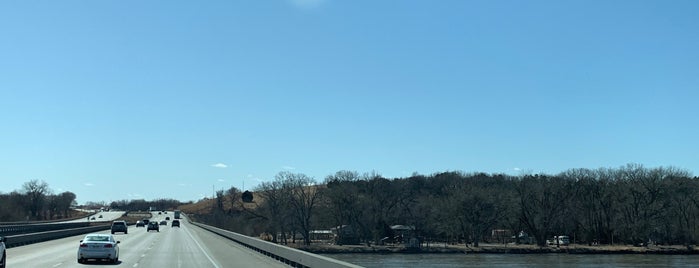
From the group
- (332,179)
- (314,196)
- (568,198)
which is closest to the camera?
(568,198)

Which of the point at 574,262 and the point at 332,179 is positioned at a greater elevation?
the point at 332,179

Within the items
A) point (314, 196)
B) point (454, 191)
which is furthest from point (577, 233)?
point (314, 196)

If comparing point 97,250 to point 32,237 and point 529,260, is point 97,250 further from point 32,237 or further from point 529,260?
point 529,260

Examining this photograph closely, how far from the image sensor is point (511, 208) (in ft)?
405

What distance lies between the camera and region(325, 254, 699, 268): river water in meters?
83.8

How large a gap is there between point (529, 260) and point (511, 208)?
1172 inches

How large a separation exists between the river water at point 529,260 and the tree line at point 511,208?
47.4ft

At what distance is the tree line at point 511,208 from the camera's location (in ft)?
380

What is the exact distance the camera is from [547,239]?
128 m

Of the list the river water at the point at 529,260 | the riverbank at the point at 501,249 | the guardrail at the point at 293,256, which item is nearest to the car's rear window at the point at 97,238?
the guardrail at the point at 293,256

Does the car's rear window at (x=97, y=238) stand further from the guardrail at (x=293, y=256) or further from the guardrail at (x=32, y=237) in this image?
the guardrail at (x=32, y=237)

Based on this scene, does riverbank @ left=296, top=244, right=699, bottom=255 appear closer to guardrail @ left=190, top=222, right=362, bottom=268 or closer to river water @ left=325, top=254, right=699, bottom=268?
river water @ left=325, top=254, right=699, bottom=268

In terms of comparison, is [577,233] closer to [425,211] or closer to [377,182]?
[425,211]

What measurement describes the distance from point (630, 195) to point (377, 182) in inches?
1802
